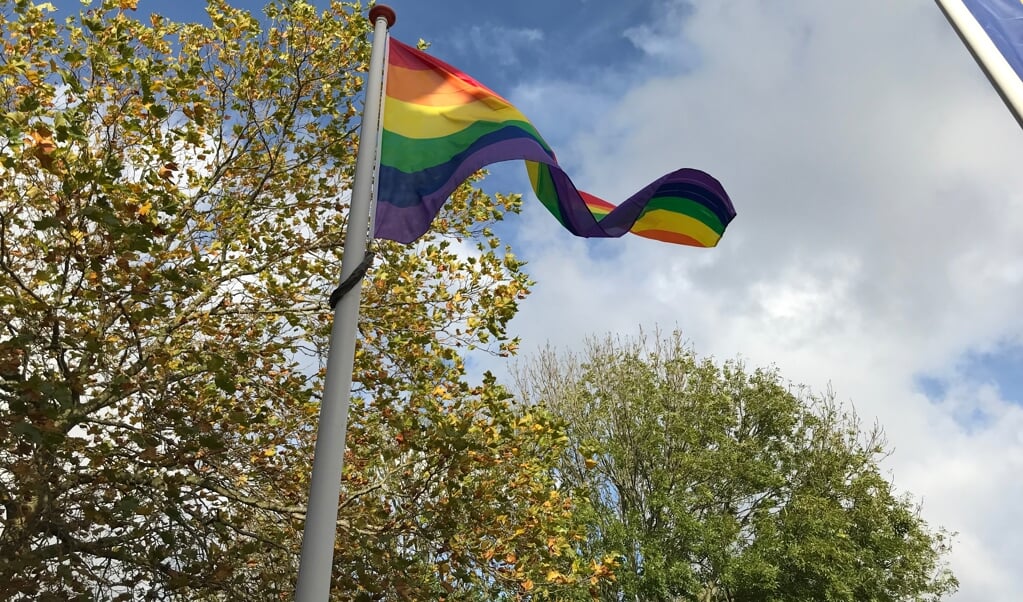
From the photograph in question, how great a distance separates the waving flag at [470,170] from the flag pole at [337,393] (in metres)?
0.18

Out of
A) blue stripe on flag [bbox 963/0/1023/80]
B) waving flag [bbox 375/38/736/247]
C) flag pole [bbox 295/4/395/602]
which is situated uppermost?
blue stripe on flag [bbox 963/0/1023/80]

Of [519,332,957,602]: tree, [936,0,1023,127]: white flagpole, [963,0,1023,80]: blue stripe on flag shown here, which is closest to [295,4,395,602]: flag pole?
[936,0,1023,127]: white flagpole

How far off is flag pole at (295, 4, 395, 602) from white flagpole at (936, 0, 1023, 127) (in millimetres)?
4028

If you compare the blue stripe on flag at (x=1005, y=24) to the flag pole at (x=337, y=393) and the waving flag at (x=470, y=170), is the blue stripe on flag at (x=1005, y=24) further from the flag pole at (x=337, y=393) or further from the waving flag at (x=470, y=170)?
the flag pole at (x=337, y=393)

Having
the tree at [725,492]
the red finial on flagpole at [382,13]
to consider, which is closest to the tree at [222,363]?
the red finial on flagpole at [382,13]

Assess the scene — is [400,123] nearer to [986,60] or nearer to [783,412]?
[986,60]

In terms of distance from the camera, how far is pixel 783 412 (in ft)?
79.5

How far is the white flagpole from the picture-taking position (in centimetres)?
486

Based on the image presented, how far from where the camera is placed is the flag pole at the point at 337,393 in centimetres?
356

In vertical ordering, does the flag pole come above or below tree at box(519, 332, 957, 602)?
below

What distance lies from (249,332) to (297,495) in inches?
71.5

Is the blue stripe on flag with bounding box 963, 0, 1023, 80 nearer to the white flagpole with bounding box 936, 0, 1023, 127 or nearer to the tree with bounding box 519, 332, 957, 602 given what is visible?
the white flagpole with bounding box 936, 0, 1023, 127

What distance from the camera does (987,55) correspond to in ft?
16.8

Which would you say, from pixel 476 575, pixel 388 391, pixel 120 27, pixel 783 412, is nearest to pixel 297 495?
pixel 388 391
